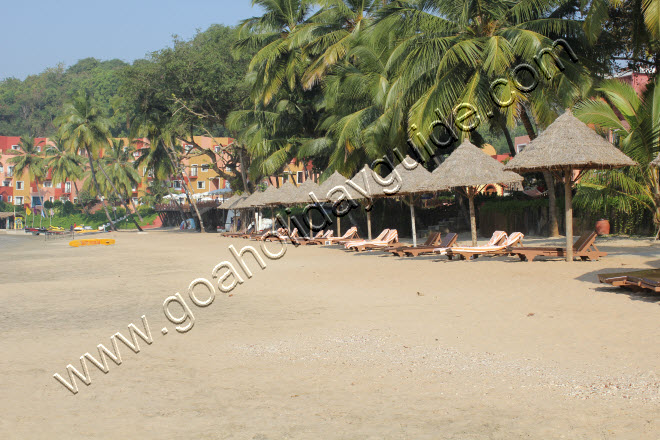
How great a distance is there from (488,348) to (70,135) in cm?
5670

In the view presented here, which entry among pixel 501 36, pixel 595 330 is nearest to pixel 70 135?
pixel 501 36

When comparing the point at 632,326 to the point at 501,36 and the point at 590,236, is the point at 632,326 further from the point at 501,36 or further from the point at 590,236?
the point at 501,36

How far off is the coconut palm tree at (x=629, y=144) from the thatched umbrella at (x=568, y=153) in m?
3.04

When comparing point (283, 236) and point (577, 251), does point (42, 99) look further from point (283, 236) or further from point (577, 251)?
point (577, 251)

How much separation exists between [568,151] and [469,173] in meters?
3.03

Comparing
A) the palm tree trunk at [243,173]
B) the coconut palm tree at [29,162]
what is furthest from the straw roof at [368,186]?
the coconut palm tree at [29,162]

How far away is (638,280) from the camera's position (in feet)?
31.8

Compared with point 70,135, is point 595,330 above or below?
below

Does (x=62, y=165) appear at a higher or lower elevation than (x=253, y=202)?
higher

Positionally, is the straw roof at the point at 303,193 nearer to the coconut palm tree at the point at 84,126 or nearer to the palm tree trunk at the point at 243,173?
the palm tree trunk at the point at 243,173

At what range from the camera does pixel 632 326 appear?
302 inches

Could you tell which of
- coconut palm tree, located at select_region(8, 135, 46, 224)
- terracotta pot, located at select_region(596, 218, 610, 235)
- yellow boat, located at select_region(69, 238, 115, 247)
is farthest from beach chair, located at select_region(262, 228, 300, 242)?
coconut palm tree, located at select_region(8, 135, 46, 224)

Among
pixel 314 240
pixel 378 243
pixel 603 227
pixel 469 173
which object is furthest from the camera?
pixel 314 240

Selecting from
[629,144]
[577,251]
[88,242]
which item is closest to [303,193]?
[88,242]
